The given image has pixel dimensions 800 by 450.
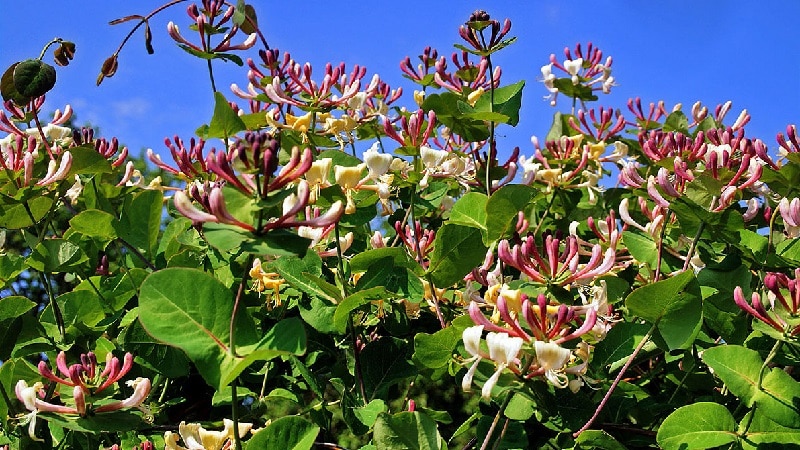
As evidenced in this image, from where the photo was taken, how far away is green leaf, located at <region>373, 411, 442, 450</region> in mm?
1099

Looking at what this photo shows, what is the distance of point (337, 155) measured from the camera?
1.29m

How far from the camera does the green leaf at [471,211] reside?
1392 millimetres

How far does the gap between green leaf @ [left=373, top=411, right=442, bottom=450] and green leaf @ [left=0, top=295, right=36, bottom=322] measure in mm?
703

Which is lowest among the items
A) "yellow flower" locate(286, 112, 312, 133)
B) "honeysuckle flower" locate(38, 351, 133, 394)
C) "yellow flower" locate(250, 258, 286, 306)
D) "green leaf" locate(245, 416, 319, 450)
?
"green leaf" locate(245, 416, 319, 450)

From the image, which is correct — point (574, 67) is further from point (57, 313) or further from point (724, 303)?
point (57, 313)

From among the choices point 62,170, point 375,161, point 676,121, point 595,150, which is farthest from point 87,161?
point 676,121

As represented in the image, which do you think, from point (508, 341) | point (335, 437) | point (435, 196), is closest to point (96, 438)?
point (335, 437)

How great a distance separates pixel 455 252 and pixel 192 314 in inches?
18.7

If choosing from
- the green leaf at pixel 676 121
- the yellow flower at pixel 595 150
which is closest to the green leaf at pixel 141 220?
the yellow flower at pixel 595 150

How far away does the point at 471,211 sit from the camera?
141 centimetres

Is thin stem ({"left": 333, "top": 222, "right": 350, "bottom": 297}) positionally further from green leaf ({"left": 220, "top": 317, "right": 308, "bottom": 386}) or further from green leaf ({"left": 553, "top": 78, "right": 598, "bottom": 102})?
green leaf ({"left": 553, "top": 78, "right": 598, "bottom": 102})

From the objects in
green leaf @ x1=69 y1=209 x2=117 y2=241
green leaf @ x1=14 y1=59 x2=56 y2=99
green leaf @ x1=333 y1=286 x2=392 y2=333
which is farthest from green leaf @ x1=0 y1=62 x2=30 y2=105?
green leaf @ x1=333 y1=286 x2=392 y2=333

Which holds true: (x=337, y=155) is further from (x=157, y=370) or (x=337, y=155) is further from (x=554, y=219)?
(x=554, y=219)

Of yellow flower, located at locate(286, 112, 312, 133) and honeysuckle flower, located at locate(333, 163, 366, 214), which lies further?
yellow flower, located at locate(286, 112, 312, 133)
